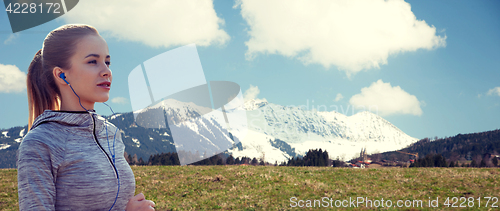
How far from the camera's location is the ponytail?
2.33 m

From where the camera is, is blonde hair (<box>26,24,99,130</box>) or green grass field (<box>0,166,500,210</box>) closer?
blonde hair (<box>26,24,99,130</box>)

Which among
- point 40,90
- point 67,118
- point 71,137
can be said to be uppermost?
point 40,90

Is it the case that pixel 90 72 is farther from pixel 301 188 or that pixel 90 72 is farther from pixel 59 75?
pixel 301 188

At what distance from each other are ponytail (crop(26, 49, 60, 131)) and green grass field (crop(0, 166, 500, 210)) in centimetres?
1281

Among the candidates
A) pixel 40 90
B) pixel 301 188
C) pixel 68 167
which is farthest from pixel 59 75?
pixel 301 188

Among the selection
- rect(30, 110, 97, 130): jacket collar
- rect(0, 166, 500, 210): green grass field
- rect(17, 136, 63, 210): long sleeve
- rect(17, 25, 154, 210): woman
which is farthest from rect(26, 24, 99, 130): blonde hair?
rect(0, 166, 500, 210): green grass field

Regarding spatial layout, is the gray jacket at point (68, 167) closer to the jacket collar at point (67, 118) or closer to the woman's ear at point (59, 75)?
the jacket collar at point (67, 118)

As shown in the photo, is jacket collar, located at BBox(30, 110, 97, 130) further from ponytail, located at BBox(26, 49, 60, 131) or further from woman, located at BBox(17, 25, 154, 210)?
ponytail, located at BBox(26, 49, 60, 131)

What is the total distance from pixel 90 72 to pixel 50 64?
33cm

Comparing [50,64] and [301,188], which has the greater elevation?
[50,64]

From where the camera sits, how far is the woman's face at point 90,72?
228cm

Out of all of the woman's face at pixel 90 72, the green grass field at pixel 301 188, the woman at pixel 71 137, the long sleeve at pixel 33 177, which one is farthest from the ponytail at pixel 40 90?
the green grass field at pixel 301 188

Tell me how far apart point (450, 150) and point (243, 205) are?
191941 mm

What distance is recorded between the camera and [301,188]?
54.8 ft
